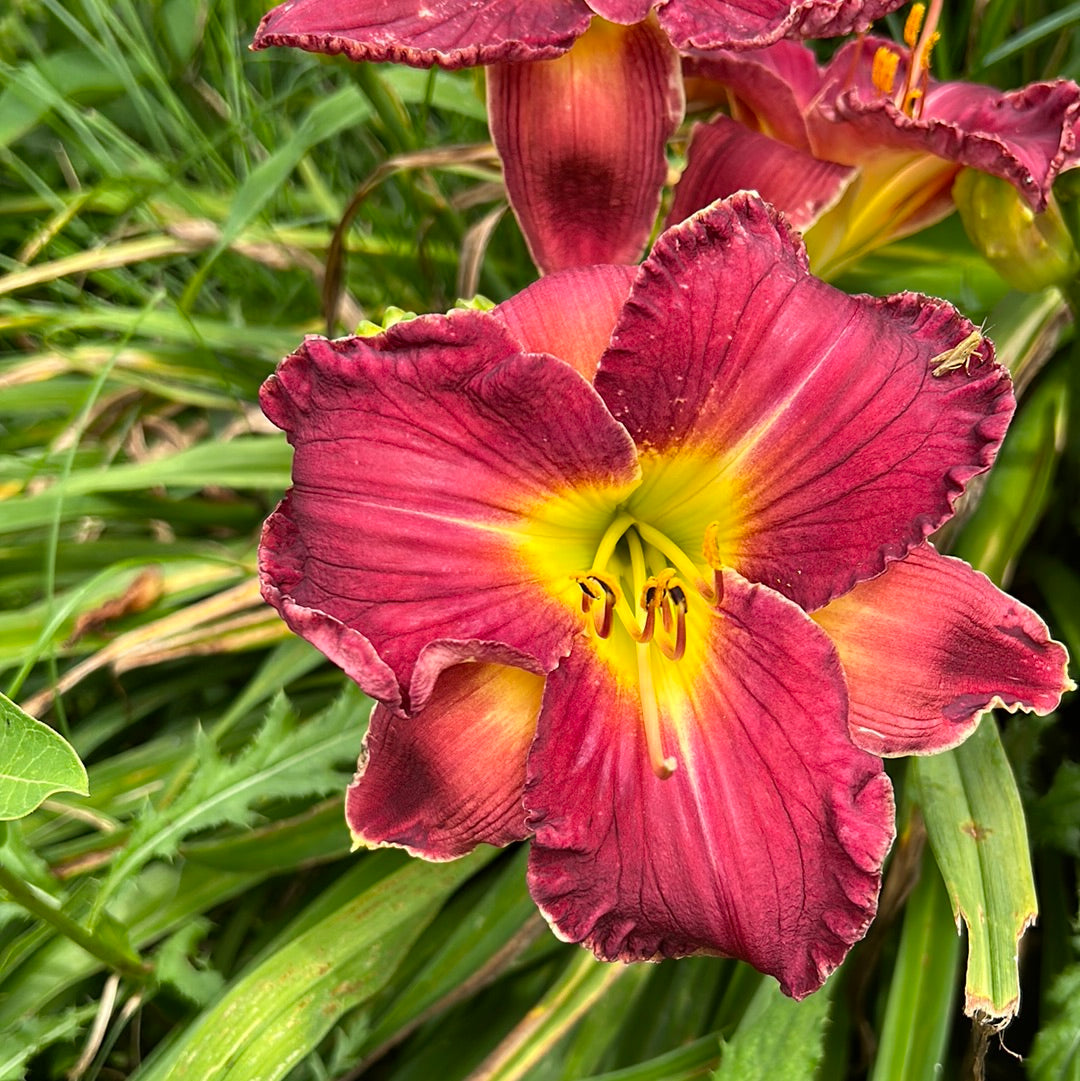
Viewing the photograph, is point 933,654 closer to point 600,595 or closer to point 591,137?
point 600,595

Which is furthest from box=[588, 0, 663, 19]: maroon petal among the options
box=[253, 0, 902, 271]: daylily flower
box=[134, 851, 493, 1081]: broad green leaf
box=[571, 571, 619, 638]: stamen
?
box=[134, 851, 493, 1081]: broad green leaf

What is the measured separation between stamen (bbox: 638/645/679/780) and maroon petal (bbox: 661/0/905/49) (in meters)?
0.41

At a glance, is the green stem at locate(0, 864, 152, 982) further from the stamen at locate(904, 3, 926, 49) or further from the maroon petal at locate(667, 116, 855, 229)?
the stamen at locate(904, 3, 926, 49)

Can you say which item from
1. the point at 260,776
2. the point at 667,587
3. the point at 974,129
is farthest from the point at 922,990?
the point at 974,129

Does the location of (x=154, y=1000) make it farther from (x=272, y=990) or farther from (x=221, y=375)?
(x=221, y=375)

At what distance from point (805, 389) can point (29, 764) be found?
0.52 metres

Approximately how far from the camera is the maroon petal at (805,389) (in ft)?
2.15

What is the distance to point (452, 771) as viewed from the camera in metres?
0.71

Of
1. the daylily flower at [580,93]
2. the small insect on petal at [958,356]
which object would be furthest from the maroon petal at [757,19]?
the small insect on petal at [958,356]

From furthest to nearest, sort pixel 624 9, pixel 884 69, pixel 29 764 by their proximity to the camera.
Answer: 1. pixel 884 69
2. pixel 624 9
3. pixel 29 764

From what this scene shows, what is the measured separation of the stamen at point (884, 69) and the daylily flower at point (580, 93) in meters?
0.13

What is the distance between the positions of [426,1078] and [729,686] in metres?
0.56

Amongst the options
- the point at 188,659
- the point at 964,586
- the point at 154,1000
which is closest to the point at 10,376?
the point at 188,659

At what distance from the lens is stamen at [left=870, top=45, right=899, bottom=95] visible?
2.84 feet
